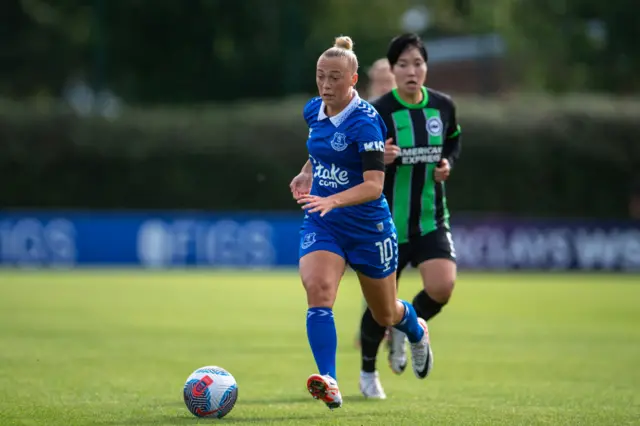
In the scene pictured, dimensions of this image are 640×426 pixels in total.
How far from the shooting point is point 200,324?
15383mm

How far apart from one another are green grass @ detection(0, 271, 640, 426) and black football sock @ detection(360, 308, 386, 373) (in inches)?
10.1

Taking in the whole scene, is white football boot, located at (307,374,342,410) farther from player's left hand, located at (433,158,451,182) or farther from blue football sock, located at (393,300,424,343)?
player's left hand, located at (433,158,451,182)

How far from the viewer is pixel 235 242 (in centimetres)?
2678

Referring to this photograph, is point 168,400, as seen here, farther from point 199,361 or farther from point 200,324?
point 200,324

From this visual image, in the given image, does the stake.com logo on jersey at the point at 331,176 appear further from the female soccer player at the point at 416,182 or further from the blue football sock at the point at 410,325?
the female soccer player at the point at 416,182

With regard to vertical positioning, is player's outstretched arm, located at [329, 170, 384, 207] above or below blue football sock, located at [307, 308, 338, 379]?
above

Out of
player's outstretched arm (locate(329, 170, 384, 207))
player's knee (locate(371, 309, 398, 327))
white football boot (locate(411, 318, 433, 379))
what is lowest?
white football boot (locate(411, 318, 433, 379))

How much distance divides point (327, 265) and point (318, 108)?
1.06m

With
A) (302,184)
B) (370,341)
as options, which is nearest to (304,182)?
(302,184)

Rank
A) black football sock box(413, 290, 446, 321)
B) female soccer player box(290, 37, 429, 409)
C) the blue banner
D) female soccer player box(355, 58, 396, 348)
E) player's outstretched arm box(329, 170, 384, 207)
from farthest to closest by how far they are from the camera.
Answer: the blue banner, female soccer player box(355, 58, 396, 348), black football sock box(413, 290, 446, 321), female soccer player box(290, 37, 429, 409), player's outstretched arm box(329, 170, 384, 207)

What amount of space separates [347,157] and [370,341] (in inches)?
76.7

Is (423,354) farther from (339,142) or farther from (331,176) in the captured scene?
(339,142)

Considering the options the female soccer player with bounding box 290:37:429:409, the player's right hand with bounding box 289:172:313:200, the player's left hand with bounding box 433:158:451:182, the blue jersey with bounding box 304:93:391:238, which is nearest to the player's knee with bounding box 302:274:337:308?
the female soccer player with bounding box 290:37:429:409

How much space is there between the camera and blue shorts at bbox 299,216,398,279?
791cm
